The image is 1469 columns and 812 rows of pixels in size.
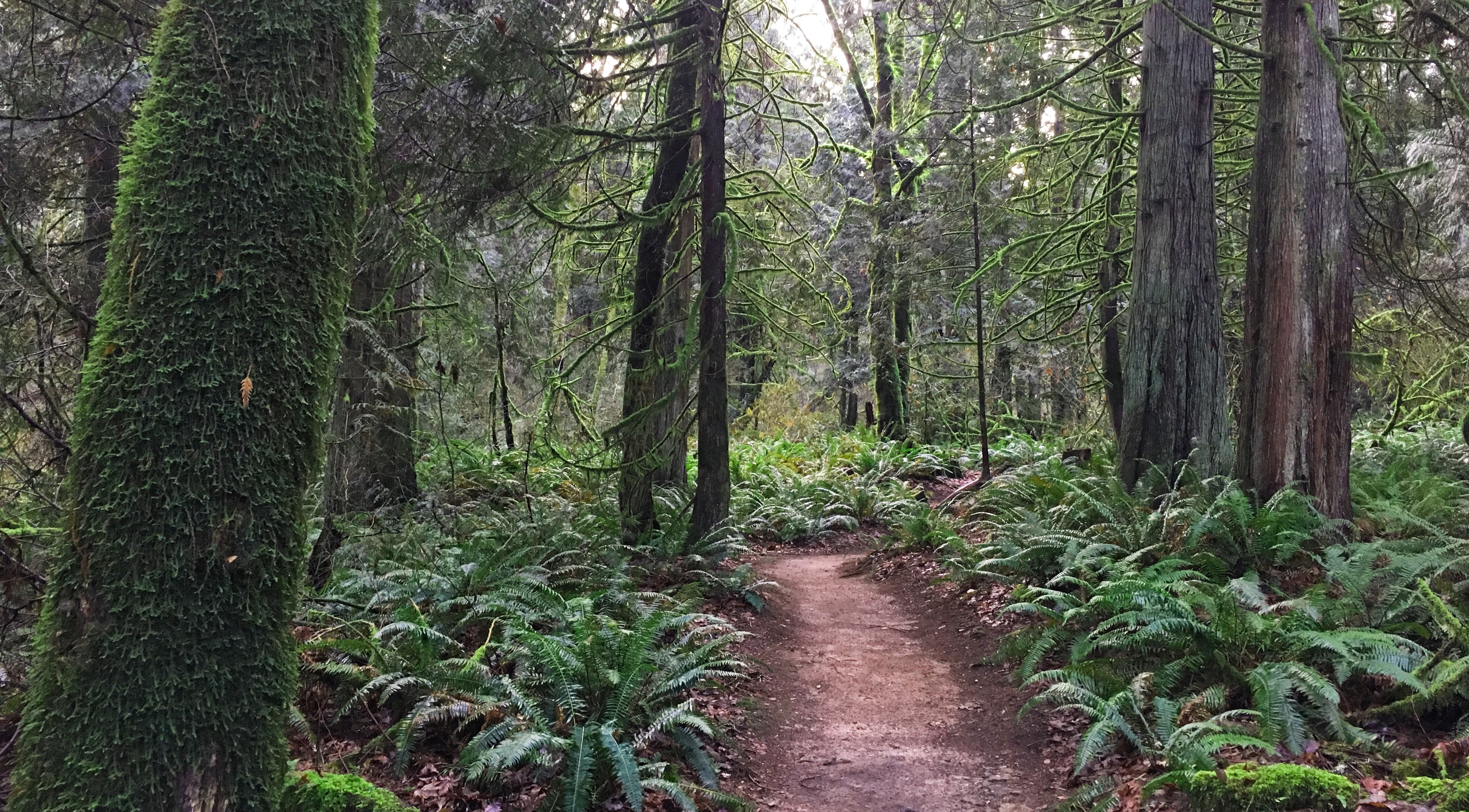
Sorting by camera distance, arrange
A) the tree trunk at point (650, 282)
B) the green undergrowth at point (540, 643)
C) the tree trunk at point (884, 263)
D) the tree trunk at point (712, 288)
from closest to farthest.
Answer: the green undergrowth at point (540, 643) → the tree trunk at point (712, 288) → the tree trunk at point (650, 282) → the tree trunk at point (884, 263)

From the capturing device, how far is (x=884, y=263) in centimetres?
1669

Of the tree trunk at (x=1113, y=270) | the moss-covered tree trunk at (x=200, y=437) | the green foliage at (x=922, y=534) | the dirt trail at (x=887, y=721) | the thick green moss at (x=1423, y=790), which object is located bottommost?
the dirt trail at (x=887, y=721)

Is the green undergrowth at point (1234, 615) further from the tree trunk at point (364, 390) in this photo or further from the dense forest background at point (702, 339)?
the tree trunk at point (364, 390)

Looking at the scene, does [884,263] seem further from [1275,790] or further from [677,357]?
[1275,790]

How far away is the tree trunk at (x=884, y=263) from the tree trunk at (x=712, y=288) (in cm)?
686

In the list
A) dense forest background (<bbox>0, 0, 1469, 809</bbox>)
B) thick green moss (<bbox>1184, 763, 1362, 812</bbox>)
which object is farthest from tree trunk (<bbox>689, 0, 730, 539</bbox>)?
thick green moss (<bbox>1184, 763, 1362, 812</bbox>)

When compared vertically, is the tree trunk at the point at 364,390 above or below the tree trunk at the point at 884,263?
below

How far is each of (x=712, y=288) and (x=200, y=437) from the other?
542cm

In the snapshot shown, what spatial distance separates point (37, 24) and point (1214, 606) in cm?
743

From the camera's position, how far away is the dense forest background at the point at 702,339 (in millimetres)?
3965

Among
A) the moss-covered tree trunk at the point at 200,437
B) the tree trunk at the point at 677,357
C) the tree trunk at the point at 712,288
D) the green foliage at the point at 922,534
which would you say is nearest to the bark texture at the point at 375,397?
the moss-covered tree trunk at the point at 200,437

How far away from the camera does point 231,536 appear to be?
2516 millimetres

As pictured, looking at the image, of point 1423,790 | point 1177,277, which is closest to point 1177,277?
point 1177,277

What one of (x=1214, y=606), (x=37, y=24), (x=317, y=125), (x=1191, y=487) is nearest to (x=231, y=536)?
(x=317, y=125)
